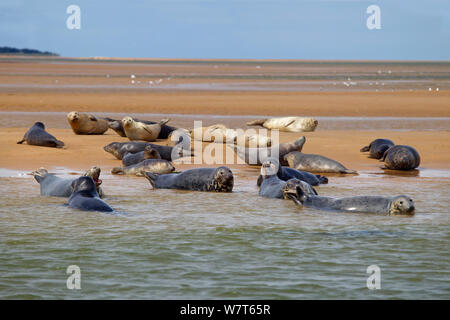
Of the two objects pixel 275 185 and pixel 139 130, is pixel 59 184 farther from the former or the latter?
pixel 139 130

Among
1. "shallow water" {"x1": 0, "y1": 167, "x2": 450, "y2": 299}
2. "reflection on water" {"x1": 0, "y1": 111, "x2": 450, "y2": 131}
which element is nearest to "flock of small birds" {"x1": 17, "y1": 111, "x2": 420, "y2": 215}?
"shallow water" {"x1": 0, "y1": 167, "x2": 450, "y2": 299}

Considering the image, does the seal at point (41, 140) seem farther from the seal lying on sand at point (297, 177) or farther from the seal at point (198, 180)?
the seal lying on sand at point (297, 177)

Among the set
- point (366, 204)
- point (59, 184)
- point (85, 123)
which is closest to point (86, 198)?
point (59, 184)

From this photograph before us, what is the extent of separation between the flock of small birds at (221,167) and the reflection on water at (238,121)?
8.88 feet

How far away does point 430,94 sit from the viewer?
33000 millimetres

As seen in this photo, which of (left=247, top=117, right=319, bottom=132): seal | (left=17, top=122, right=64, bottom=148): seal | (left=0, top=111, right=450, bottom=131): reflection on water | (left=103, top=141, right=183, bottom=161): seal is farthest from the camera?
(left=0, top=111, right=450, bottom=131): reflection on water

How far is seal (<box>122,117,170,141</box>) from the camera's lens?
1407cm

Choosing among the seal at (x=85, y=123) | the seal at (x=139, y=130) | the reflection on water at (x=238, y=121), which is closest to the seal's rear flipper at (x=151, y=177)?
the seal at (x=139, y=130)

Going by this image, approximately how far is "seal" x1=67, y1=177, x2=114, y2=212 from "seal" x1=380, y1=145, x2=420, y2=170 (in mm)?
5427

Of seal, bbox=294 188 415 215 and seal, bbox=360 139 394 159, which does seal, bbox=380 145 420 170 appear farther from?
seal, bbox=294 188 415 215

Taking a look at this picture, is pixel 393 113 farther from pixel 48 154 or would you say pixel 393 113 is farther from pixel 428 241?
pixel 428 241
